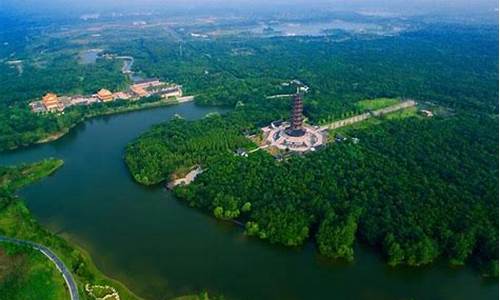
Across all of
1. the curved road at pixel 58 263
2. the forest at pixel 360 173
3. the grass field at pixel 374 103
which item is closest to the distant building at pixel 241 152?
the forest at pixel 360 173

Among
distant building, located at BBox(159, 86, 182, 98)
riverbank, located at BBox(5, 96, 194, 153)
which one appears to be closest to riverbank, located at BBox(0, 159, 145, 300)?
riverbank, located at BBox(5, 96, 194, 153)

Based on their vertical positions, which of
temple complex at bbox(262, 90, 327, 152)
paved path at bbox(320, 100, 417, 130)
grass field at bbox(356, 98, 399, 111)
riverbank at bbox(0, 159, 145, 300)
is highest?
temple complex at bbox(262, 90, 327, 152)

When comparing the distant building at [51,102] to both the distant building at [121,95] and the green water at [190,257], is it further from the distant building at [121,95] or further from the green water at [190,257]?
the green water at [190,257]

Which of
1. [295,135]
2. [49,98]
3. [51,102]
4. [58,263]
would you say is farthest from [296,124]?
[49,98]

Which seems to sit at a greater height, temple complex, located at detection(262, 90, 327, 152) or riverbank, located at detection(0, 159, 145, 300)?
temple complex, located at detection(262, 90, 327, 152)

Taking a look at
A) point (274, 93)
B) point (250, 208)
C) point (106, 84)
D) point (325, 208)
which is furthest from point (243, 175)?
point (106, 84)

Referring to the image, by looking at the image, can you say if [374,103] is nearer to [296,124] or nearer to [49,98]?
[296,124]

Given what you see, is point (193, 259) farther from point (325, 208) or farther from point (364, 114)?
point (364, 114)

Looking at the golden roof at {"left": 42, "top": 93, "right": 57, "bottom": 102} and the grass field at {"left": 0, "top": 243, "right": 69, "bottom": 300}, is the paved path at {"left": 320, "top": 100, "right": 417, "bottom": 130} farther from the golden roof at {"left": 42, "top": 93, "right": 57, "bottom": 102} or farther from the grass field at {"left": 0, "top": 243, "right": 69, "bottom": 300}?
the golden roof at {"left": 42, "top": 93, "right": 57, "bottom": 102}
